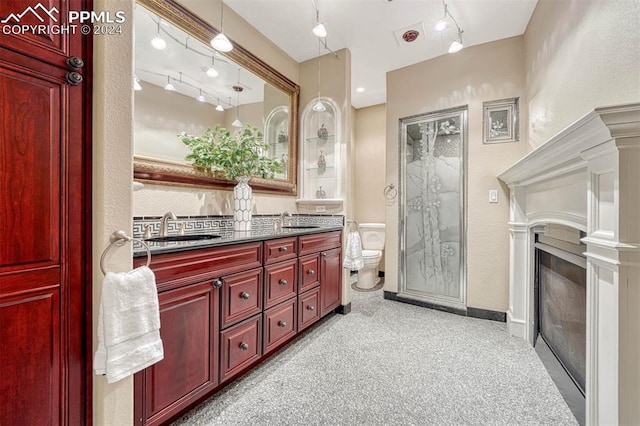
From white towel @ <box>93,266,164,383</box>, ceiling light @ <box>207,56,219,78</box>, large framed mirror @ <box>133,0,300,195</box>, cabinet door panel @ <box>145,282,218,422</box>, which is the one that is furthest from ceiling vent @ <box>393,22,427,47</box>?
white towel @ <box>93,266,164,383</box>

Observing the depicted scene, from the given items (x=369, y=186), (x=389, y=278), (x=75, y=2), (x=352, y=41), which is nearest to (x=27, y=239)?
(x=75, y=2)

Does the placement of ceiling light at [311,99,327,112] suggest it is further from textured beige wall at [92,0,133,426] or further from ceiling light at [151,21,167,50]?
textured beige wall at [92,0,133,426]

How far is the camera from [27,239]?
2.80 ft

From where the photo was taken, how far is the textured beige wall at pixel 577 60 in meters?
1.11

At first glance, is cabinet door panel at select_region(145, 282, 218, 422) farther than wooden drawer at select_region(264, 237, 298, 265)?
No

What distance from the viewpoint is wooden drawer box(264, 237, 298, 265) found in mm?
1790

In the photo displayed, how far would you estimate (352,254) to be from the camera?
106 inches

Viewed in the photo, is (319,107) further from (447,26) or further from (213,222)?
(213,222)

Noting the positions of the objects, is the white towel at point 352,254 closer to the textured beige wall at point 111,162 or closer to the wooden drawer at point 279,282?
the wooden drawer at point 279,282

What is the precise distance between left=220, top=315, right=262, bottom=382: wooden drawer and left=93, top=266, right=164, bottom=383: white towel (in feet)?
1.70

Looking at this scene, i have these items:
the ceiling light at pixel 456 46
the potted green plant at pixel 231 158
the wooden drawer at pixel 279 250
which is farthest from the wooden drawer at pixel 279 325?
the ceiling light at pixel 456 46

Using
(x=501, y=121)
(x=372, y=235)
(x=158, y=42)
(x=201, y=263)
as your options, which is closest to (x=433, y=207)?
(x=501, y=121)

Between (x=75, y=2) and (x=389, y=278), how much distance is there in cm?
317

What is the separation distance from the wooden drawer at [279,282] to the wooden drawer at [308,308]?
0.15m
